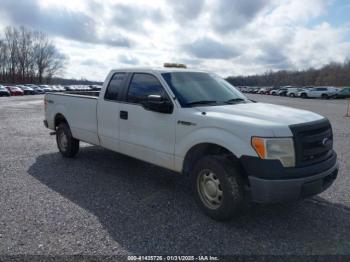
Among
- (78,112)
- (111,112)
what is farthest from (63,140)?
(111,112)

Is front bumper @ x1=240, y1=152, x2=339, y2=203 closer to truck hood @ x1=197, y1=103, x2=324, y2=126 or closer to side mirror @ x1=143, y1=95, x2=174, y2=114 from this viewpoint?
truck hood @ x1=197, y1=103, x2=324, y2=126

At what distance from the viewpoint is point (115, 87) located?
225 inches

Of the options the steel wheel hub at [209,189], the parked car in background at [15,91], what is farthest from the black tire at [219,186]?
the parked car in background at [15,91]

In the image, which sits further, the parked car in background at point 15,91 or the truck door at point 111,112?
the parked car in background at point 15,91

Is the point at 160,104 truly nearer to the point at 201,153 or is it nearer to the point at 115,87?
the point at 201,153

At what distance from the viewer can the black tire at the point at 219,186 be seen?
3.79 meters

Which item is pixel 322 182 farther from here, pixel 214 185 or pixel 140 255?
pixel 140 255

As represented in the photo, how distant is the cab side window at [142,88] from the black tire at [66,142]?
2.30 meters

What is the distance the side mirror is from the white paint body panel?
0.25 feet

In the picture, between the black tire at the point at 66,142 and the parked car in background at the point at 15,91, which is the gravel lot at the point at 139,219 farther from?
the parked car in background at the point at 15,91

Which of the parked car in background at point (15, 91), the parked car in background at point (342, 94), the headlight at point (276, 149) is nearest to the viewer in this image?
the headlight at point (276, 149)

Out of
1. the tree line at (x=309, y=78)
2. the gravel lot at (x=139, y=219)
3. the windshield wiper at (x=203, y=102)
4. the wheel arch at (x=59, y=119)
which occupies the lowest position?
the gravel lot at (x=139, y=219)

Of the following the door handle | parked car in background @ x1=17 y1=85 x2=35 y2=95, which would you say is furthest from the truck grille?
parked car in background @ x1=17 y1=85 x2=35 y2=95

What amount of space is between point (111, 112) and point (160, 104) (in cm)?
142
